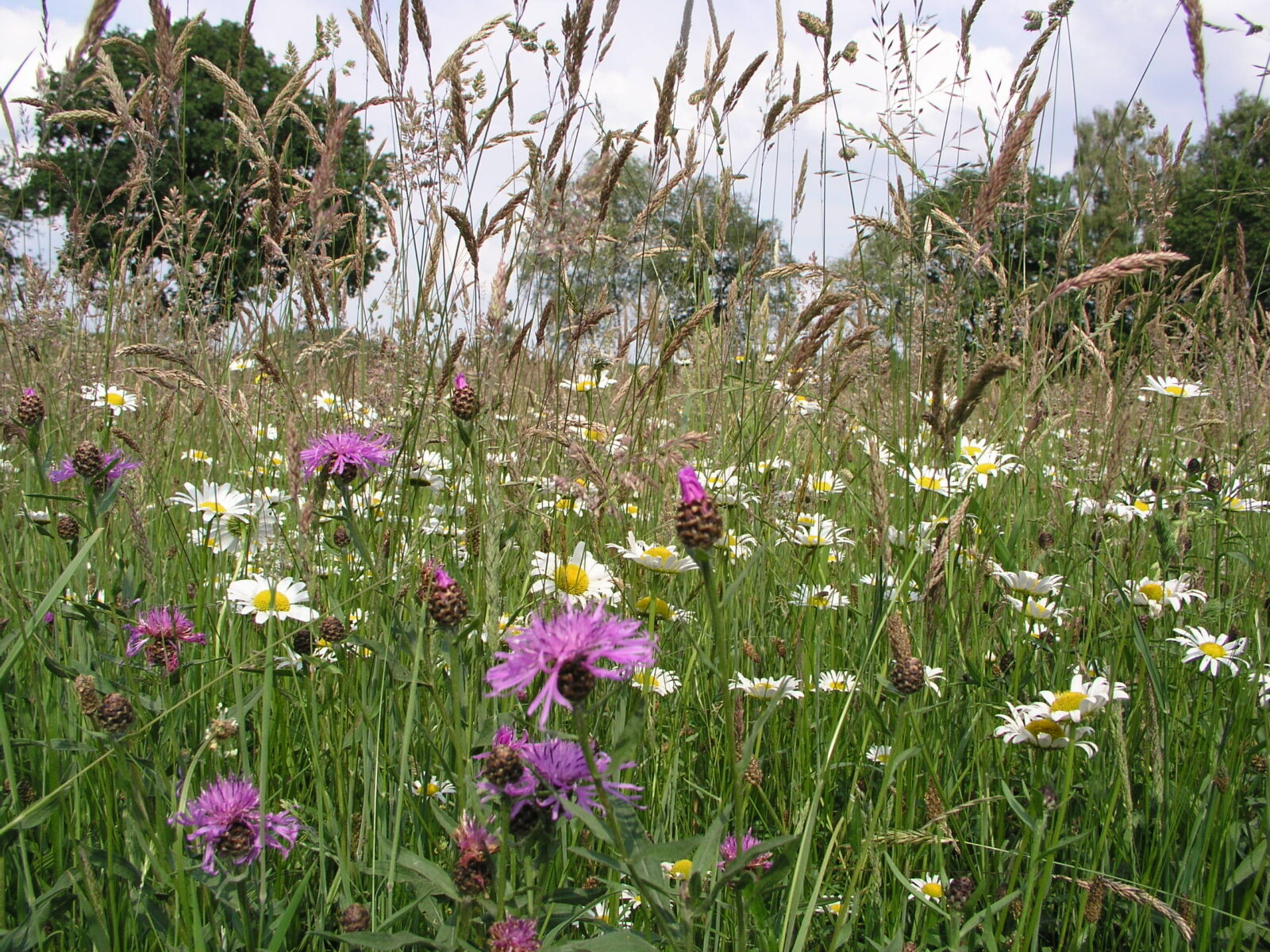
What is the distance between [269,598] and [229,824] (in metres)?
0.65

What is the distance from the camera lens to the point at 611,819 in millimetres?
604

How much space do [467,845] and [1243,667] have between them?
1223mm

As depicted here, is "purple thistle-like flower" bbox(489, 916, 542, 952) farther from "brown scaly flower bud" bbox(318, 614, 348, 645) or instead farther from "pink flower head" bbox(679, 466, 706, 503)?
"brown scaly flower bud" bbox(318, 614, 348, 645)

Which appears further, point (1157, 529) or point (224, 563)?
point (224, 563)

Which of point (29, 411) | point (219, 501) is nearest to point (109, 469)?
point (29, 411)

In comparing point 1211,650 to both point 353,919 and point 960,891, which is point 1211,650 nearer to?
point 960,891

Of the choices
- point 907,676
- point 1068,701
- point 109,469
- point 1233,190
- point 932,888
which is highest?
point 1233,190

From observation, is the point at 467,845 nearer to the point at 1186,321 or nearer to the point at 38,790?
the point at 38,790

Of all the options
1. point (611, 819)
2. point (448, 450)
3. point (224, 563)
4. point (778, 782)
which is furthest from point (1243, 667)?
point (448, 450)

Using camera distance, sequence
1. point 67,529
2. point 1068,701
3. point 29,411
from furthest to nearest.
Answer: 1. point 67,529
2. point 29,411
3. point 1068,701

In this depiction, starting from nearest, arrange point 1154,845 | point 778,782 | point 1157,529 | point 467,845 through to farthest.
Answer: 1. point 467,845
2. point 1154,845
3. point 778,782
4. point 1157,529

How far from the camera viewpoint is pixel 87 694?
85cm

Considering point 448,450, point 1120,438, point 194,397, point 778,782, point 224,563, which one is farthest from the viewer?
point 194,397

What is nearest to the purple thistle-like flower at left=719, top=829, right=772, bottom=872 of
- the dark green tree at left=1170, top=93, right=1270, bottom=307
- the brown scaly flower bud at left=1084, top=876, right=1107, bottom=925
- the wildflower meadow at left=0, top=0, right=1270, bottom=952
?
the wildflower meadow at left=0, top=0, right=1270, bottom=952
